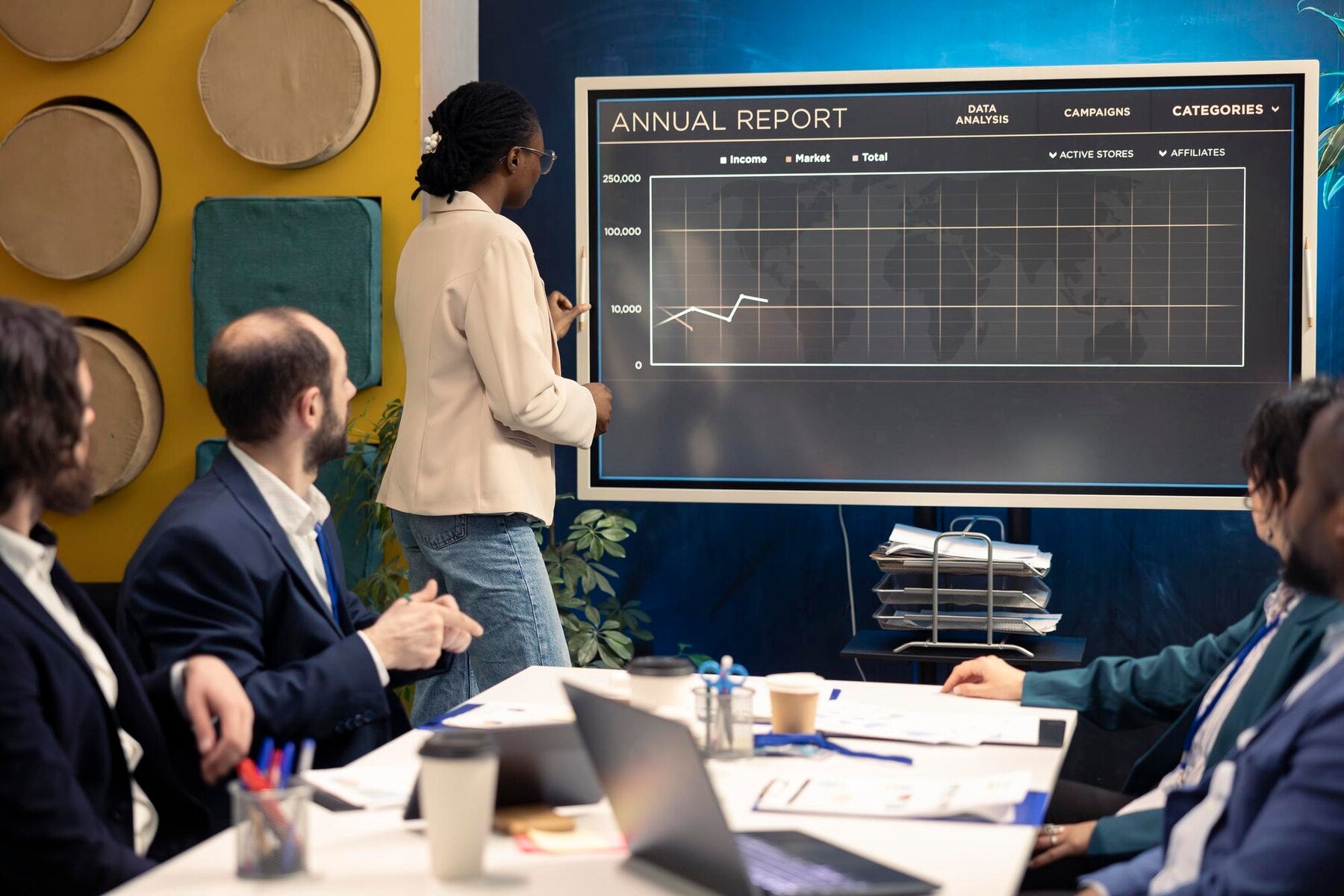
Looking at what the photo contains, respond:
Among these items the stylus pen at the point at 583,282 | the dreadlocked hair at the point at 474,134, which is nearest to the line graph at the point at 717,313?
the stylus pen at the point at 583,282

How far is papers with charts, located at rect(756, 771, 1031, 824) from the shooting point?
4.96 feet

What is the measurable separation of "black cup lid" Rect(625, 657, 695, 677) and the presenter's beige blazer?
1045 mm

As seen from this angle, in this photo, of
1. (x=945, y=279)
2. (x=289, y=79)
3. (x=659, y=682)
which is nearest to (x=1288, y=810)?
(x=659, y=682)

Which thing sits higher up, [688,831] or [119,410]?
[119,410]

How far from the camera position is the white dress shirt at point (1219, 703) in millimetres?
1840

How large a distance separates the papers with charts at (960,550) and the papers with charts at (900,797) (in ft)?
5.18

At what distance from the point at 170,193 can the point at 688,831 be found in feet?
10.3

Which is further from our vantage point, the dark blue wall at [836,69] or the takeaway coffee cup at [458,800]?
the dark blue wall at [836,69]


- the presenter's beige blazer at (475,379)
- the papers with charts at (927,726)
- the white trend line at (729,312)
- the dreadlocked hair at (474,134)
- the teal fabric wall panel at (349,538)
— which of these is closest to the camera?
the papers with charts at (927,726)

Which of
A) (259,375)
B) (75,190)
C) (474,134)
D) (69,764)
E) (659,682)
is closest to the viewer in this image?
(69,764)

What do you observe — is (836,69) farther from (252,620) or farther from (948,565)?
(252,620)

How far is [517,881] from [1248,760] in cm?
71

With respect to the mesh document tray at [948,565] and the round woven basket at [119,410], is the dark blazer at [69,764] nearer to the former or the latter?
the mesh document tray at [948,565]

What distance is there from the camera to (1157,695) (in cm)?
222
